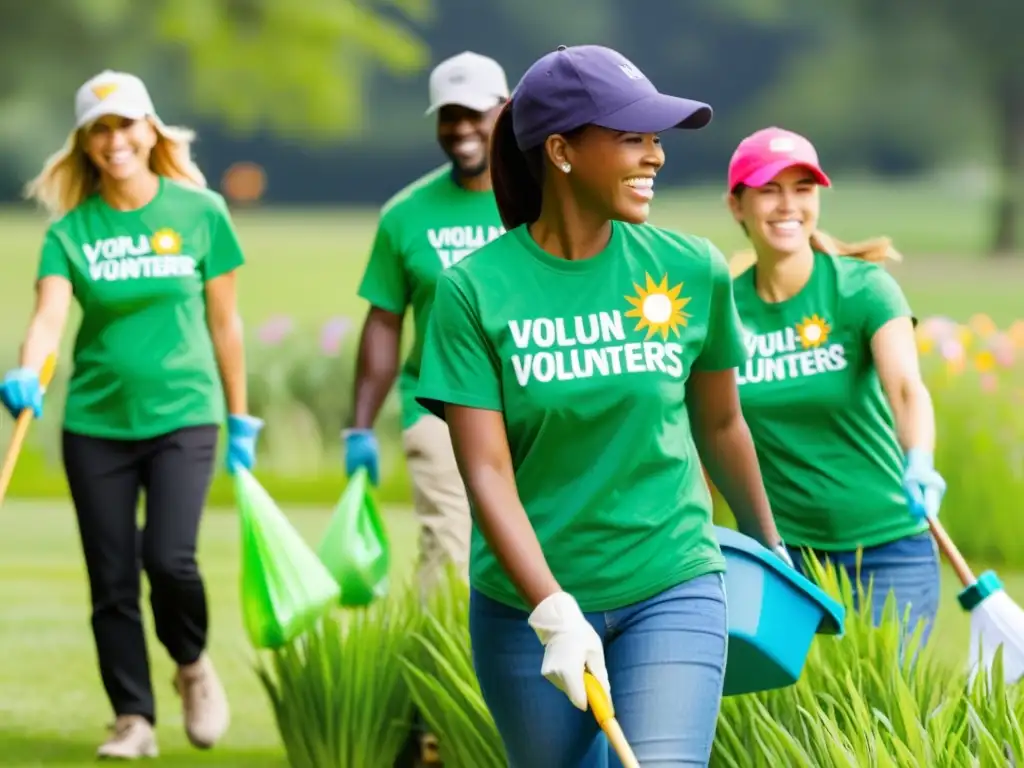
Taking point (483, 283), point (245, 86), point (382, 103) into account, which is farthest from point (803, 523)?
point (382, 103)

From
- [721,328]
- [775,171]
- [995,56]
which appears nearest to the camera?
[721,328]

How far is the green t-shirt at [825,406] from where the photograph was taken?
5.86 metres

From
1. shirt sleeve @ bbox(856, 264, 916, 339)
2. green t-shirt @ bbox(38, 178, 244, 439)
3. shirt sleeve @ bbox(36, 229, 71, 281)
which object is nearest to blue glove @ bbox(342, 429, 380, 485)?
green t-shirt @ bbox(38, 178, 244, 439)

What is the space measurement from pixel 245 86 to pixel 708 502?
17590mm

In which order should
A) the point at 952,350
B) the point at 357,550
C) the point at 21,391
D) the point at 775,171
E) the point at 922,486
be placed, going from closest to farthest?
the point at 922,486, the point at 775,171, the point at 21,391, the point at 357,550, the point at 952,350

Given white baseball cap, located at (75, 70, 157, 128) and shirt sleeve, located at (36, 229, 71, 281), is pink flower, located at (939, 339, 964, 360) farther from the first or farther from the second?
shirt sleeve, located at (36, 229, 71, 281)

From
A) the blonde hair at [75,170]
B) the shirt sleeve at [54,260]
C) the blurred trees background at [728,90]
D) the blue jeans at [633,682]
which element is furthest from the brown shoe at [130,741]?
the blurred trees background at [728,90]

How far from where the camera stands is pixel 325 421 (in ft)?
51.2

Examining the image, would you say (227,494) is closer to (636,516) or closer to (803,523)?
(803,523)

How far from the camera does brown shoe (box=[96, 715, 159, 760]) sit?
22.8 ft

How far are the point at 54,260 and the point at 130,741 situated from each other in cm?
141

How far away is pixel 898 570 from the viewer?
19.6ft

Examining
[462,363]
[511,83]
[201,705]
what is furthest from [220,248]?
[511,83]

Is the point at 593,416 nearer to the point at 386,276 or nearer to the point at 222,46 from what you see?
the point at 386,276
